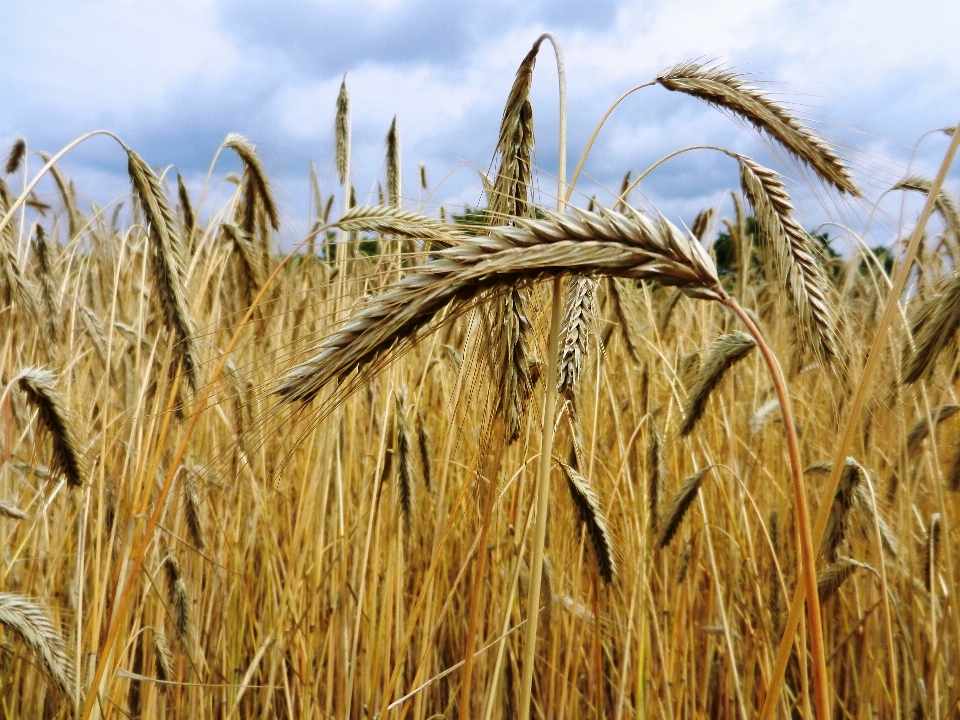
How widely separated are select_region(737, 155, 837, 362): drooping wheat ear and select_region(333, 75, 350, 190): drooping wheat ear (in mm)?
1350

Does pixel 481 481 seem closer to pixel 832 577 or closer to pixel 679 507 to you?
pixel 679 507

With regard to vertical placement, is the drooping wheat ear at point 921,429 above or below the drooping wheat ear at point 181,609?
above

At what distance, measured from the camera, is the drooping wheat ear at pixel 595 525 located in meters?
1.49

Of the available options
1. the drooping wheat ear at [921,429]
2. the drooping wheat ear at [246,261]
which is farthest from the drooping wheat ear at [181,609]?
the drooping wheat ear at [921,429]

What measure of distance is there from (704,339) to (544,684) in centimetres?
180

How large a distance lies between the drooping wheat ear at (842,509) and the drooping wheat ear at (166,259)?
1576mm

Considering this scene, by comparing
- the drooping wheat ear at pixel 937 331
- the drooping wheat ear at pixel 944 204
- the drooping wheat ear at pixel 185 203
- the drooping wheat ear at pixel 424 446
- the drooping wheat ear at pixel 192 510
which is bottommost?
the drooping wheat ear at pixel 192 510

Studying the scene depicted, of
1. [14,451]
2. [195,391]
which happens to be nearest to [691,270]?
[195,391]

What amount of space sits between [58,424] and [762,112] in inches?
64.9

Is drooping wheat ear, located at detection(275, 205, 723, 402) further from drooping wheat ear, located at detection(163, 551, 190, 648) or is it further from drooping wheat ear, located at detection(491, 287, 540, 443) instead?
drooping wheat ear, located at detection(163, 551, 190, 648)

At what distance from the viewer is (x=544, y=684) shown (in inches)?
88.4

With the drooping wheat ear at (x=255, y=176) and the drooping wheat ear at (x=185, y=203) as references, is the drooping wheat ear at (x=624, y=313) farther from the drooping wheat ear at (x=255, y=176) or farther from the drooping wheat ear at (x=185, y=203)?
the drooping wheat ear at (x=185, y=203)

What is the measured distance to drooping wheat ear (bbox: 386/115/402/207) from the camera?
98.4 inches

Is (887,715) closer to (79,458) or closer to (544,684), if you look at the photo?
(544,684)
